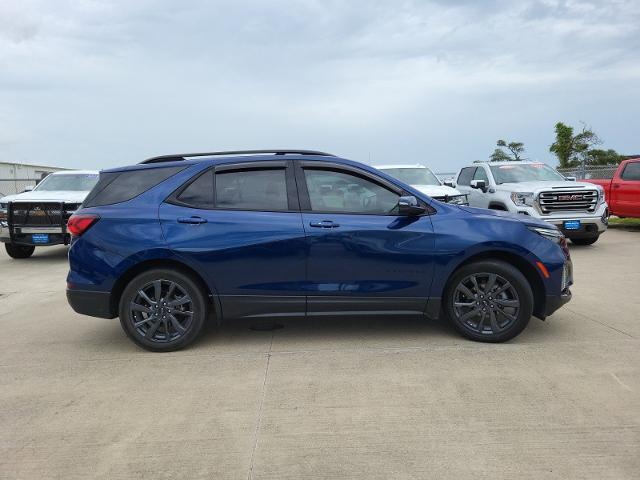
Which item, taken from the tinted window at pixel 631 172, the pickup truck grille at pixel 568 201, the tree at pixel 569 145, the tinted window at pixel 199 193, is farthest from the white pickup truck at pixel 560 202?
the tree at pixel 569 145

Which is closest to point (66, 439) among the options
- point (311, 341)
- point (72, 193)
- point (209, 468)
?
point (209, 468)

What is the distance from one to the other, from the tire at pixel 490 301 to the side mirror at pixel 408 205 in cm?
68

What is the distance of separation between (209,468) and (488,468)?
1.48m

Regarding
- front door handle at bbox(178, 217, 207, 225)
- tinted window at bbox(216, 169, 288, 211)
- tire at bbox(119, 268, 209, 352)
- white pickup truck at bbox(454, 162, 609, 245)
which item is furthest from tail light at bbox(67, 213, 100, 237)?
white pickup truck at bbox(454, 162, 609, 245)

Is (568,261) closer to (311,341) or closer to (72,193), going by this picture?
(311,341)

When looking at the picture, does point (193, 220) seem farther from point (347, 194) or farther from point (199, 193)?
point (347, 194)

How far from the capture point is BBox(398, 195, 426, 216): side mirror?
444 centimetres

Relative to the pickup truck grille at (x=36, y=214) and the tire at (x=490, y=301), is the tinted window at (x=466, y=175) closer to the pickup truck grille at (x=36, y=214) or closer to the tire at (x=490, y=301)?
the tire at (x=490, y=301)

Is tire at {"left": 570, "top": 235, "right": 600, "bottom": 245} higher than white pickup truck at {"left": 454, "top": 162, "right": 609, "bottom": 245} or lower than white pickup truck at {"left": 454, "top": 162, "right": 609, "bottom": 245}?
lower

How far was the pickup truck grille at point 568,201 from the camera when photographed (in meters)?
10.3

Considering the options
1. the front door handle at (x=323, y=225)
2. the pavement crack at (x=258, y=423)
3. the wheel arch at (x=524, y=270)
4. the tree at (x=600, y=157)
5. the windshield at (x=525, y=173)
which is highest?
the tree at (x=600, y=157)

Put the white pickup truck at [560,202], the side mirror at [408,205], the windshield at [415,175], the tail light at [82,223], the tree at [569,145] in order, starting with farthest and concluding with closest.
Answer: the tree at [569,145]
the windshield at [415,175]
the white pickup truck at [560,202]
the tail light at [82,223]
the side mirror at [408,205]

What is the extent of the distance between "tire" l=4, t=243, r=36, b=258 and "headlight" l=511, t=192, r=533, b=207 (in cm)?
1073

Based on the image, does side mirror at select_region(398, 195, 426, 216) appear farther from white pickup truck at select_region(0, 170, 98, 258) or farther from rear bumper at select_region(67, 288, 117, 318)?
white pickup truck at select_region(0, 170, 98, 258)
